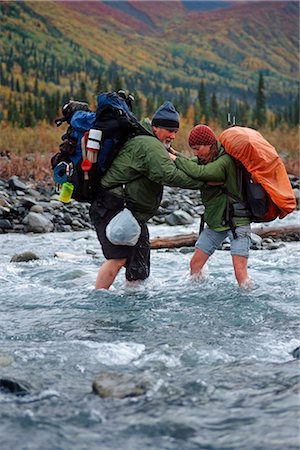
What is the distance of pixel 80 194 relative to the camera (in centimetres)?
604

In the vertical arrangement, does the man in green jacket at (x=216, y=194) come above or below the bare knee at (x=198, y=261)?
above

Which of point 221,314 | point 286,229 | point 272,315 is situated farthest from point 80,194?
point 286,229

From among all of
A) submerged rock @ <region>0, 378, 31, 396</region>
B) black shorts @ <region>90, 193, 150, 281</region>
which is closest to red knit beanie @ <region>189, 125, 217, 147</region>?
black shorts @ <region>90, 193, 150, 281</region>

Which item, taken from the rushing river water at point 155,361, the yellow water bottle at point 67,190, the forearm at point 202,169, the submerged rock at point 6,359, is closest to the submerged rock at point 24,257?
the rushing river water at point 155,361

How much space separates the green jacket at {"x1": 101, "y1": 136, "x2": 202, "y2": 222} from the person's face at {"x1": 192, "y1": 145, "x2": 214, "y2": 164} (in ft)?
1.08

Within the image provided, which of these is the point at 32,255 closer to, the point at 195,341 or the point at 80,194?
the point at 80,194

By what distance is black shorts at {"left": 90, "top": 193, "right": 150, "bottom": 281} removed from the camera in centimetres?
605

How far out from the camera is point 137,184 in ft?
19.7

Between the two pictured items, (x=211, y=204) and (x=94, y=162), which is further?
(x=211, y=204)

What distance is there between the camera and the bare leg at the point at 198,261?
6512 millimetres

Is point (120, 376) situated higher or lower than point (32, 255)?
higher

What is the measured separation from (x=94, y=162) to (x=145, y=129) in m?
0.61

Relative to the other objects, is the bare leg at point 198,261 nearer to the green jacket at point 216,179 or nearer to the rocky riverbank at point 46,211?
the green jacket at point 216,179

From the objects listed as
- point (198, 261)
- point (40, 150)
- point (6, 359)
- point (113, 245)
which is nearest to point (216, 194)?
point (198, 261)
